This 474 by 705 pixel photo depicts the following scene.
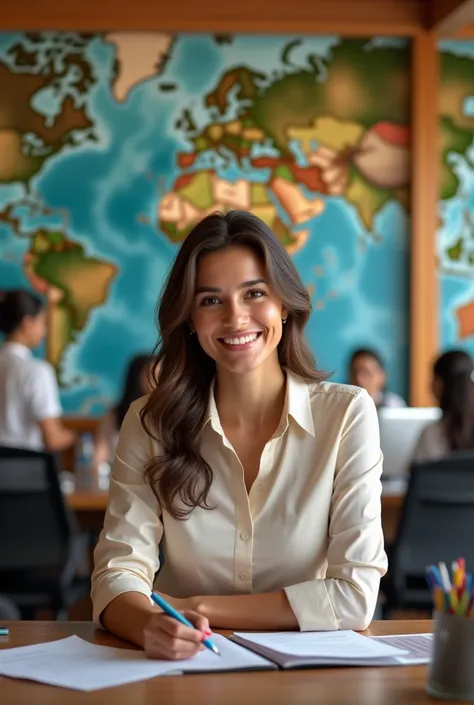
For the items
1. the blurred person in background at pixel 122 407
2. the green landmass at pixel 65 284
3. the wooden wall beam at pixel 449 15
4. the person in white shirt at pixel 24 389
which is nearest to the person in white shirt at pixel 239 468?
the blurred person in background at pixel 122 407

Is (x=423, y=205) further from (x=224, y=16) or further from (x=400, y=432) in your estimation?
(x=400, y=432)

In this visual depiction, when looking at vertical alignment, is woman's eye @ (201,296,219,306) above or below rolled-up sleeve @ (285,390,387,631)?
above

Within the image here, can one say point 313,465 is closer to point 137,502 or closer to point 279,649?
point 137,502

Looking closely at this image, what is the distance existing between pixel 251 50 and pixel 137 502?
4.55m

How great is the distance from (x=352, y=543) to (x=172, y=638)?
46 cm

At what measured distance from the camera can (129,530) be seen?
6.24ft

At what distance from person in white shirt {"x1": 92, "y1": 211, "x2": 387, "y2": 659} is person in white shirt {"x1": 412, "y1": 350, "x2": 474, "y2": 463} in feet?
7.27

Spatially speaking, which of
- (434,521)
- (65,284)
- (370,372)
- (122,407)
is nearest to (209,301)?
(434,521)

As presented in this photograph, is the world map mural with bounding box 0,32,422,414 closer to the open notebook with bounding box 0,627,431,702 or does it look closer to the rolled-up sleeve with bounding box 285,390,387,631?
the rolled-up sleeve with bounding box 285,390,387,631

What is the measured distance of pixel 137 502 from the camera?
6.31 ft

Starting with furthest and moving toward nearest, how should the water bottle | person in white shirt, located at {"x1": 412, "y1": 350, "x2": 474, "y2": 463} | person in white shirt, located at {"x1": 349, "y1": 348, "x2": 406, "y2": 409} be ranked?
person in white shirt, located at {"x1": 349, "y1": 348, "x2": 406, "y2": 409} → the water bottle → person in white shirt, located at {"x1": 412, "y1": 350, "x2": 474, "y2": 463}

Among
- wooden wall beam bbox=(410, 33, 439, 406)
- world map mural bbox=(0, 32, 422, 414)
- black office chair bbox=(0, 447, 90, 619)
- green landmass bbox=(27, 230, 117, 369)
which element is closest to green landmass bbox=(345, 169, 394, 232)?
world map mural bbox=(0, 32, 422, 414)

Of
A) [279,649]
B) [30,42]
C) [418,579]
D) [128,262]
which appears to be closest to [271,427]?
[279,649]

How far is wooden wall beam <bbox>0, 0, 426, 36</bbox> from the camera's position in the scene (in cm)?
588
